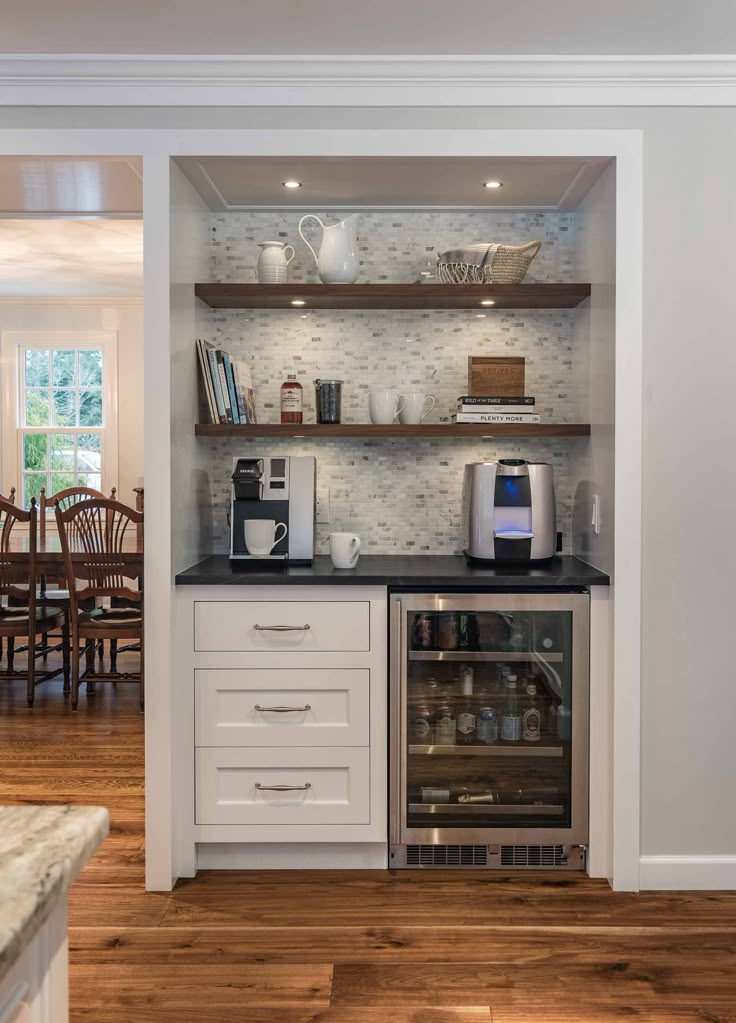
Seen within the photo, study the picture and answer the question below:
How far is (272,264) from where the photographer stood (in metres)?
2.79

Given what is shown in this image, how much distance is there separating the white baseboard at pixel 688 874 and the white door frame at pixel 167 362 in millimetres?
50

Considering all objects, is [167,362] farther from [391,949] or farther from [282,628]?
[391,949]

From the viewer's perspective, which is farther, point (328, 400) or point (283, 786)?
point (328, 400)

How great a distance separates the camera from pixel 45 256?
535 centimetres

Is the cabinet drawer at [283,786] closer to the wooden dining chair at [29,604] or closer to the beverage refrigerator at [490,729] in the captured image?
the beverage refrigerator at [490,729]

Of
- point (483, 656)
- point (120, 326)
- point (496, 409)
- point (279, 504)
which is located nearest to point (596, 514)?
point (496, 409)

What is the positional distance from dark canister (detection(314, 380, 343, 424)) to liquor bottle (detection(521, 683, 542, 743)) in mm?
1118

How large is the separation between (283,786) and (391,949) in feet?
1.97

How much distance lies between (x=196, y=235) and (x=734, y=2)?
1705mm

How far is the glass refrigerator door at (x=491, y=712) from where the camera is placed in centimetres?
258

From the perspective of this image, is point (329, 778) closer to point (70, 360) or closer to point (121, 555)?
point (121, 555)

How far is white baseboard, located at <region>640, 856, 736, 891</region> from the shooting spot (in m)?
2.53

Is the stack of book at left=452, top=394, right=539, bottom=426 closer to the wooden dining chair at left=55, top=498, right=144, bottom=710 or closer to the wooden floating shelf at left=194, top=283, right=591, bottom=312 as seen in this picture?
the wooden floating shelf at left=194, top=283, right=591, bottom=312

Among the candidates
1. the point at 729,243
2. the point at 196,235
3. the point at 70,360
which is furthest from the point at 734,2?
the point at 70,360
